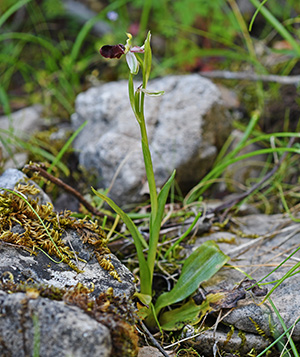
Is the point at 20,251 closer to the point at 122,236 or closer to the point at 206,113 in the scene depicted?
the point at 122,236

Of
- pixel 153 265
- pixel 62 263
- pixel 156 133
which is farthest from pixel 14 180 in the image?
pixel 156 133

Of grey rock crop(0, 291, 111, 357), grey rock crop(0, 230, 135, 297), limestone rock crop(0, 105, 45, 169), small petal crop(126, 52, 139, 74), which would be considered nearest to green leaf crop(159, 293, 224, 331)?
grey rock crop(0, 230, 135, 297)

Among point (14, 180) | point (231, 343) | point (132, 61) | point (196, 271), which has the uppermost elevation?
point (132, 61)

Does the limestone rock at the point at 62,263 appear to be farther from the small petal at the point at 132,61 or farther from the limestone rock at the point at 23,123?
the limestone rock at the point at 23,123

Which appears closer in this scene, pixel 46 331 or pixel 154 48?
pixel 46 331

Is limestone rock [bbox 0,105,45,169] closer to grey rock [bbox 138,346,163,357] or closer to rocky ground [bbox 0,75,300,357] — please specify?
rocky ground [bbox 0,75,300,357]

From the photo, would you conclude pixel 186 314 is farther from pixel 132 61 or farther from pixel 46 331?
pixel 132 61

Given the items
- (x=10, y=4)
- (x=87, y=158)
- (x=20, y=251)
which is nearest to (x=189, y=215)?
(x=87, y=158)
